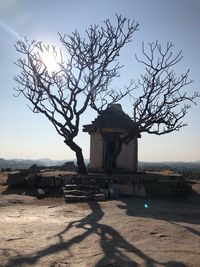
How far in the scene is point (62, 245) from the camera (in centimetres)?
682

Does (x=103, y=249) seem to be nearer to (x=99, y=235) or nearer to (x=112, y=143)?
(x=99, y=235)

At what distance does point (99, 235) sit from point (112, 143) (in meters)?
12.8

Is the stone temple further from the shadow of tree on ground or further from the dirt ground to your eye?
the shadow of tree on ground

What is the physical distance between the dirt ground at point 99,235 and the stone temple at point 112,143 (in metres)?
7.39

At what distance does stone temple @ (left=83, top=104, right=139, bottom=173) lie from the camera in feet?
64.1

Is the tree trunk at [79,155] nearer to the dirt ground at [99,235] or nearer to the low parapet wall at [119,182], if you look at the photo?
the low parapet wall at [119,182]

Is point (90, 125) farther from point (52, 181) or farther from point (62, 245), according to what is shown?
point (62, 245)

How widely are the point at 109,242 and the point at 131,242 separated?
40 cm

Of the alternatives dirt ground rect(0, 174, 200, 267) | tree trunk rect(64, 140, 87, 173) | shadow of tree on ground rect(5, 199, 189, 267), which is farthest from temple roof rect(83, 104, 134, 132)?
shadow of tree on ground rect(5, 199, 189, 267)

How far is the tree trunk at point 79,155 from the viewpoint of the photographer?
18.3m

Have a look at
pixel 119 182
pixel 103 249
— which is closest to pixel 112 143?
pixel 119 182

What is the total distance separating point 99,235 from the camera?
7.68 m

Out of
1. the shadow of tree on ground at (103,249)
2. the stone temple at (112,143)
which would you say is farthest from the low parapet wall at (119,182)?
the shadow of tree on ground at (103,249)

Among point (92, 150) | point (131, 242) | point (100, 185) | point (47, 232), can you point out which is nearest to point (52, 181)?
point (100, 185)
